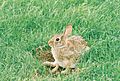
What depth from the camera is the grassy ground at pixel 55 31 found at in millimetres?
5449

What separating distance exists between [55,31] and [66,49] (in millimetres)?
572

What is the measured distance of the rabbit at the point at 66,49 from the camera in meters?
5.50

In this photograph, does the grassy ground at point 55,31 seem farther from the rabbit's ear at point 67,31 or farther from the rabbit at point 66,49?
the rabbit's ear at point 67,31

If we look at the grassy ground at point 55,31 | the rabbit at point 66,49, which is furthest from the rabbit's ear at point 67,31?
the grassy ground at point 55,31

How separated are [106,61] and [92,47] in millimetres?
253

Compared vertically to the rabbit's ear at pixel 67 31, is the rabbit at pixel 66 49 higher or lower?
lower

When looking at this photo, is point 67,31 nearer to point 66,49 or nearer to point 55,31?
point 66,49

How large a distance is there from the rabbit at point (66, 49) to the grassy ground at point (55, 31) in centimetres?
10

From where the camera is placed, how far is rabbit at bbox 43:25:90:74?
5504 millimetres

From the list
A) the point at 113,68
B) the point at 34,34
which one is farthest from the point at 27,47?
the point at 113,68

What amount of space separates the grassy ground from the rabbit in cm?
10

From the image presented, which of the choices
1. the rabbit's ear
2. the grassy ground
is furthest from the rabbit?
the grassy ground

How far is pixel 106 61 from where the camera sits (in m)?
5.64

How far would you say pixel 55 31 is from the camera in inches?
240
